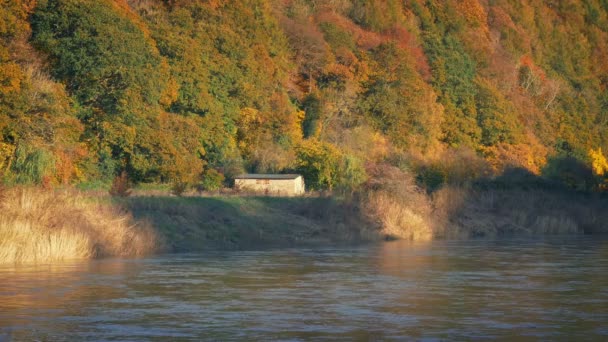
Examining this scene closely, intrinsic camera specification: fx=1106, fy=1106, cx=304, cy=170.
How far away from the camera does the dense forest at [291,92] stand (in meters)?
70.1

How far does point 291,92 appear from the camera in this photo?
326ft

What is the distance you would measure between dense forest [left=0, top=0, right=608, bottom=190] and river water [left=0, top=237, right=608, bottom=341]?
25229 mm

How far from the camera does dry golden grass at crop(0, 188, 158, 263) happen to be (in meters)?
38.1

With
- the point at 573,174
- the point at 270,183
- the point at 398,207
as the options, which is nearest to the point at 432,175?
the point at 573,174

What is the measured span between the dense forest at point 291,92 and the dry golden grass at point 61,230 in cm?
1814

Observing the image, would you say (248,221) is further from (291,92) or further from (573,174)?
(573,174)

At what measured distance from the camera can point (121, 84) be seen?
237 ft

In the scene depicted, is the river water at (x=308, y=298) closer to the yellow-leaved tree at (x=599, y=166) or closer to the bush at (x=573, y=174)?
the bush at (x=573, y=174)

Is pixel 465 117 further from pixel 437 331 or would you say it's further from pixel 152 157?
pixel 437 331

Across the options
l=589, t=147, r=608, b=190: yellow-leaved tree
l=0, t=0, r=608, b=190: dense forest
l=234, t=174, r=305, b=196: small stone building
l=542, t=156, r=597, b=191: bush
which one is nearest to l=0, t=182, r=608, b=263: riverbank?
l=0, t=0, r=608, b=190: dense forest

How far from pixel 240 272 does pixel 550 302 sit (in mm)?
11611

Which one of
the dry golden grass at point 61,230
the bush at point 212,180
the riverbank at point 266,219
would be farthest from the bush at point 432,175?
the dry golden grass at point 61,230

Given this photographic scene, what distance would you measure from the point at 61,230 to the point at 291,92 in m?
60.7

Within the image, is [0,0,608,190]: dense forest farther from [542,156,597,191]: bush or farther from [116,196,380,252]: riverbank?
[116,196,380,252]: riverbank
